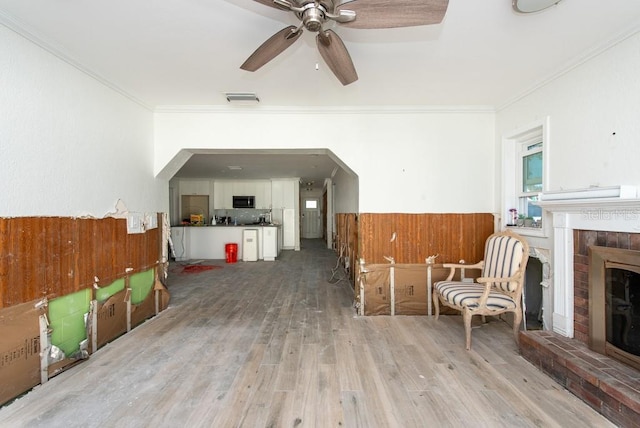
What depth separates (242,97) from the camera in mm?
3102

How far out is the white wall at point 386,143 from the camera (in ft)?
11.5

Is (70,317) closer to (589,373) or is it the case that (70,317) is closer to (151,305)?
(151,305)

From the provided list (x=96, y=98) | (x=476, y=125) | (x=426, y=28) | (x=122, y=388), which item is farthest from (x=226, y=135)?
(x=476, y=125)

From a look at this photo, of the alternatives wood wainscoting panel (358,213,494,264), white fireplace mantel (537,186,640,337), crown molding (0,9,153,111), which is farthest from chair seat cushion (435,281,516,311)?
crown molding (0,9,153,111)

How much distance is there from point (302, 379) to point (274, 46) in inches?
93.3

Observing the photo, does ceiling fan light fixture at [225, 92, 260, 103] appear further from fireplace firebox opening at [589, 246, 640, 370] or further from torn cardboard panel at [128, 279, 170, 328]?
fireplace firebox opening at [589, 246, 640, 370]

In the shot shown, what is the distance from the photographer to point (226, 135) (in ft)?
11.5

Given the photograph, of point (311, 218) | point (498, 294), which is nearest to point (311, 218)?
point (311, 218)

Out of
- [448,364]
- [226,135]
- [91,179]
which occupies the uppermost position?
[226,135]

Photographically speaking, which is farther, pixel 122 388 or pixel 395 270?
pixel 395 270

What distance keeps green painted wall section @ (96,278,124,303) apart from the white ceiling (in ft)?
6.64

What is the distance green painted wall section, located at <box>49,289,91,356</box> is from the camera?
2.17 metres

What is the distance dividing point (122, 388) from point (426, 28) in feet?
11.3

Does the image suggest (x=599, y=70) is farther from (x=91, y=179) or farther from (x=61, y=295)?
(x=61, y=295)
